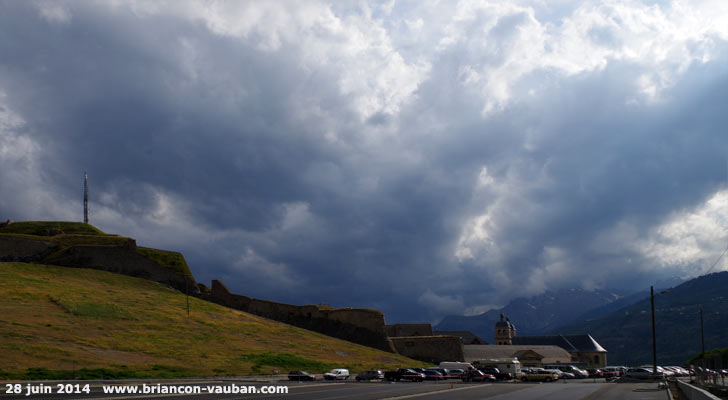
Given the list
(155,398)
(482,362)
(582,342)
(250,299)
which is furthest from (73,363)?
(582,342)

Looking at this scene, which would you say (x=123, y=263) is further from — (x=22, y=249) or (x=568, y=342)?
(x=568, y=342)

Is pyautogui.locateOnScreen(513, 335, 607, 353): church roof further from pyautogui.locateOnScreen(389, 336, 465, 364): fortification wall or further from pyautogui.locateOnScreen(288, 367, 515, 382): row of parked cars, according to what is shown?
pyautogui.locateOnScreen(288, 367, 515, 382): row of parked cars

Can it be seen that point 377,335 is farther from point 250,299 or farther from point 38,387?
point 38,387

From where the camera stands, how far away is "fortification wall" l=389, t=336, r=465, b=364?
10300 centimetres

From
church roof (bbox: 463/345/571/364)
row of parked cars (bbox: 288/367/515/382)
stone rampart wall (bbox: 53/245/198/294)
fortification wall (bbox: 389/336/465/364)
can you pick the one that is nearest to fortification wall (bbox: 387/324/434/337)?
church roof (bbox: 463/345/571/364)

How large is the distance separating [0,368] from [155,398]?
23951mm

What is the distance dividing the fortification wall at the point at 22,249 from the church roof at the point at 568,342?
13343 centimetres

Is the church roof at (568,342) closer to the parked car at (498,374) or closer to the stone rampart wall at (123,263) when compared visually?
the stone rampart wall at (123,263)

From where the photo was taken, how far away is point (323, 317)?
109 meters

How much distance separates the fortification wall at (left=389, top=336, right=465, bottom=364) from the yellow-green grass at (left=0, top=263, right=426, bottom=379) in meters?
7.13

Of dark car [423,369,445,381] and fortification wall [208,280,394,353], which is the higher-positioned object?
fortification wall [208,280,394,353]

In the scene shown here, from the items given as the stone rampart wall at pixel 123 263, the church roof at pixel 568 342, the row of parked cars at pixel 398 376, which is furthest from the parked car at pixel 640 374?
the church roof at pixel 568 342

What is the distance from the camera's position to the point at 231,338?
3241 inches

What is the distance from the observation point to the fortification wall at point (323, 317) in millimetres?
Result: 105375
